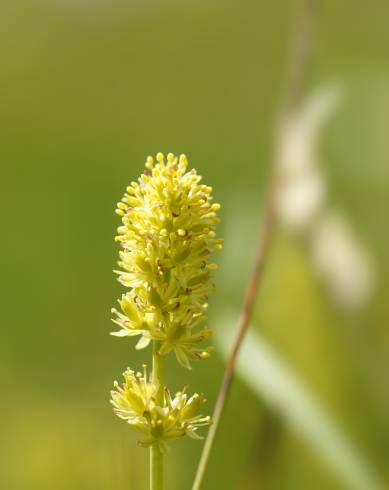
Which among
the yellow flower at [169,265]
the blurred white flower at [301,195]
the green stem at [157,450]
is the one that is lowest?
the green stem at [157,450]

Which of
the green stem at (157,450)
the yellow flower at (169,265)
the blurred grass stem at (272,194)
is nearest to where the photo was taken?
the green stem at (157,450)

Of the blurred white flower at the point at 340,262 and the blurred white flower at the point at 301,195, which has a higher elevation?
the blurred white flower at the point at 301,195

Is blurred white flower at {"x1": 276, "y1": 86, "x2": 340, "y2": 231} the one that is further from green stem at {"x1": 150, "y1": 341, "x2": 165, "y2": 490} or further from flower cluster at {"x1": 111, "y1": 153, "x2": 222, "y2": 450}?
green stem at {"x1": 150, "y1": 341, "x2": 165, "y2": 490}

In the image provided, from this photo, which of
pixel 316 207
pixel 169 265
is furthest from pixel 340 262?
pixel 169 265

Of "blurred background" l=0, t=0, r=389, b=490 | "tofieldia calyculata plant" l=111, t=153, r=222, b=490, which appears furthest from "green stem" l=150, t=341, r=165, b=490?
"blurred background" l=0, t=0, r=389, b=490

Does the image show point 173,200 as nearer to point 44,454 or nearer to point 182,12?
point 44,454

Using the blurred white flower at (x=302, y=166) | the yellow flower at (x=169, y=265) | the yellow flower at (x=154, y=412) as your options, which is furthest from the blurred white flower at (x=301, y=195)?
the yellow flower at (x=154, y=412)

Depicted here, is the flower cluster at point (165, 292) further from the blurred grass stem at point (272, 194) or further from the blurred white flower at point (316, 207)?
the blurred white flower at point (316, 207)
